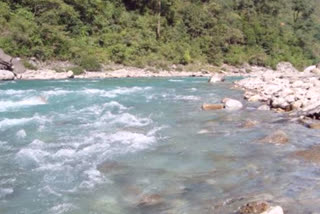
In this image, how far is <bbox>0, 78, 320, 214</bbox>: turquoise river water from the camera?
4.96 m

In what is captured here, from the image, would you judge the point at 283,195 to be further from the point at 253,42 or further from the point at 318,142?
the point at 253,42

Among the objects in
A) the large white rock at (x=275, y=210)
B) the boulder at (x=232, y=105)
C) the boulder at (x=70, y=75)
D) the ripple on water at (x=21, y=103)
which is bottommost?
the boulder at (x=70, y=75)

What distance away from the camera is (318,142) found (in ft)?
25.3

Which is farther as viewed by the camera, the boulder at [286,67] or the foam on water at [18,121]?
the boulder at [286,67]

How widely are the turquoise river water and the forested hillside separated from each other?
1839 cm

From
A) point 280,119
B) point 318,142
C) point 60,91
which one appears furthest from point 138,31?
point 318,142

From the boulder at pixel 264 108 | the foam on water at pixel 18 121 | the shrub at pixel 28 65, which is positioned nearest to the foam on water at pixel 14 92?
the foam on water at pixel 18 121

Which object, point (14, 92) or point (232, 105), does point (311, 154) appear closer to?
point (232, 105)

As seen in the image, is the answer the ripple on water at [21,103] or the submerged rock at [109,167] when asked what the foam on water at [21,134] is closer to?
the submerged rock at [109,167]

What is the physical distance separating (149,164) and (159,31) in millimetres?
33396

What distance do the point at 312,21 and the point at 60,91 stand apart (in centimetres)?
5104

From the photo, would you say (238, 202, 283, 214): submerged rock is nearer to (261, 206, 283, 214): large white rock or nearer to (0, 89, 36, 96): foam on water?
(261, 206, 283, 214): large white rock

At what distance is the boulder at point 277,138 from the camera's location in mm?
7894

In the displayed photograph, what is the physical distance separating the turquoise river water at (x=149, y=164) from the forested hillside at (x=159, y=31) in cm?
1839
